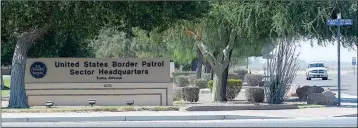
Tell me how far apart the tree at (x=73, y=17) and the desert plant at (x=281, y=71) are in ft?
11.9

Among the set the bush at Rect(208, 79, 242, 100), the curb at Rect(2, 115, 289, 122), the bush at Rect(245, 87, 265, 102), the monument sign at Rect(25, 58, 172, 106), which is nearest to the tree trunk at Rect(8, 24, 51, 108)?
the monument sign at Rect(25, 58, 172, 106)

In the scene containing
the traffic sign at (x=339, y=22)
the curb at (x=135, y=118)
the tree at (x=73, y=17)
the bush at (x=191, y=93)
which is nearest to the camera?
the curb at (x=135, y=118)

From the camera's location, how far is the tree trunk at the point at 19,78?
2175 centimetres

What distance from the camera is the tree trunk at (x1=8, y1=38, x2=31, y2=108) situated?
71.4 feet

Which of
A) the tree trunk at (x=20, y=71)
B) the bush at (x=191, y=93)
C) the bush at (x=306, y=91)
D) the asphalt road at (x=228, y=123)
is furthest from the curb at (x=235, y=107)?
the tree trunk at (x=20, y=71)

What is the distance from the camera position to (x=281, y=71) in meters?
23.4

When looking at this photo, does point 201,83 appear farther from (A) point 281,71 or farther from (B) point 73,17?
(B) point 73,17

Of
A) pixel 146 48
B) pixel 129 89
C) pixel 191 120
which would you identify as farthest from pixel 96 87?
pixel 146 48

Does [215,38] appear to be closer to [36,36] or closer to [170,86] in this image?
[170,86]

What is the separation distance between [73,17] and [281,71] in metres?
7.64

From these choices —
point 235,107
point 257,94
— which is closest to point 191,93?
point 257,94

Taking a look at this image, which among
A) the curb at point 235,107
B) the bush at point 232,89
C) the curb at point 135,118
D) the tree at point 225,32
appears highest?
the tree at point 225,32

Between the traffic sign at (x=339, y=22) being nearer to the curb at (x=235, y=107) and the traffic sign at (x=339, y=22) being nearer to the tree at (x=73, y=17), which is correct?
the curb at (x=235, y=107)

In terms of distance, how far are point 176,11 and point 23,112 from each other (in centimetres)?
558
